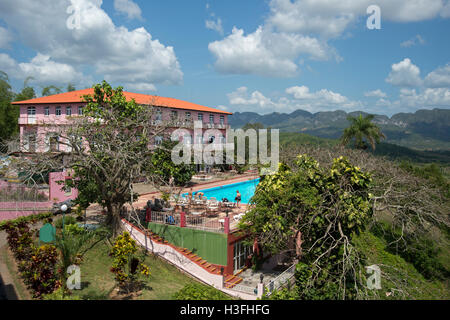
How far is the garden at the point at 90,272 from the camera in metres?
10.6

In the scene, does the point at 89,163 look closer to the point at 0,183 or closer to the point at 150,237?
the point at 150,237

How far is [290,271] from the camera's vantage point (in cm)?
1683

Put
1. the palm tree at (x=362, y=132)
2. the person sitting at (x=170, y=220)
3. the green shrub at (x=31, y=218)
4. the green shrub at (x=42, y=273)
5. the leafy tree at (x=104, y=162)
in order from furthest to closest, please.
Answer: the palm tree at (x=362, y=132)
the person sitting at (x=170, y=220)
the green shrub at (x=31, y=218)
the leafy tree at (x=104, y=162)
the green shrub at (x=42, y=273)

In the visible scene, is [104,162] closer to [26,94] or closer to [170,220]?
[170,220]

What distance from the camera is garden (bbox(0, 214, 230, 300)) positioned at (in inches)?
416

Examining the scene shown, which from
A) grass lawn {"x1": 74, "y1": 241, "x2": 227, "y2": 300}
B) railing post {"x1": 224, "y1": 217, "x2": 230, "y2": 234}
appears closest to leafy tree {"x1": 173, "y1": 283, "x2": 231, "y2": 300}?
grass lawn {"x1": 74, "y1": 241, "x2": 227, "y2": 300}

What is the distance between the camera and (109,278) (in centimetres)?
1307

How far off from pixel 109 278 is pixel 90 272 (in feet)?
3.17

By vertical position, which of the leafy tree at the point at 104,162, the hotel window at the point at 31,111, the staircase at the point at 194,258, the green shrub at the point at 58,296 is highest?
the hotel window at the point at 31,111

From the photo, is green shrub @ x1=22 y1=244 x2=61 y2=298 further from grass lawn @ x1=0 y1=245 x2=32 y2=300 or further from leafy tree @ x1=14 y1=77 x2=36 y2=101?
leafy tree @ x1=14 y1=77 x2=36 y2=101

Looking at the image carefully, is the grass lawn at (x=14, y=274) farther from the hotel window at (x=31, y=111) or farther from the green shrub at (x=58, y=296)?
the hotel window at (x=31, y=111)

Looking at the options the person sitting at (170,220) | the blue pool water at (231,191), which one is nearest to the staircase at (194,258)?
the person sitting at (170,220)

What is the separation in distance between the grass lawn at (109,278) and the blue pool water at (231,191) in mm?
12771
